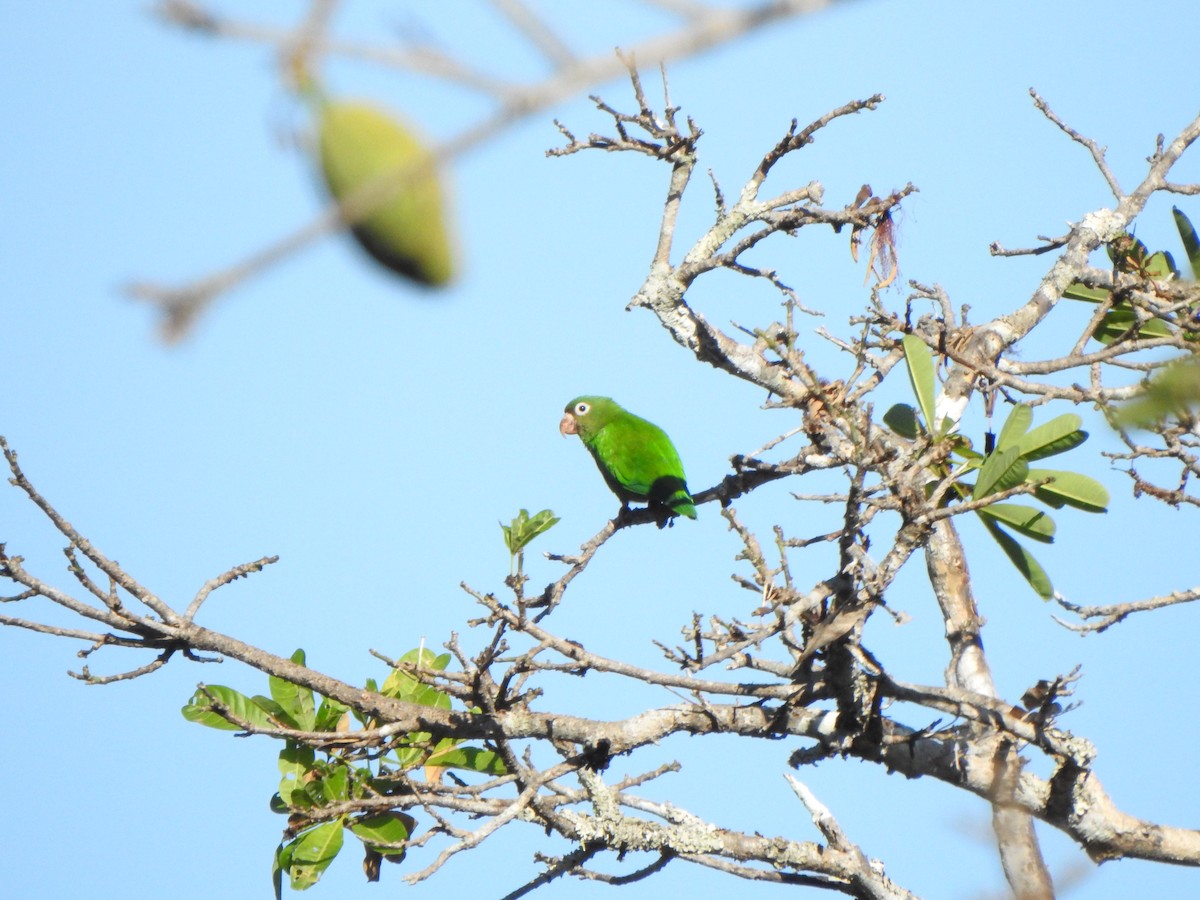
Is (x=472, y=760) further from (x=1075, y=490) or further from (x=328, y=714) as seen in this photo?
(x=1075, y=490)

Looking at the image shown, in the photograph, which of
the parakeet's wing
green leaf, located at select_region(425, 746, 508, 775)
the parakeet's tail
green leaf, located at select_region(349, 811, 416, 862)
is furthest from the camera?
the parakeet's wing

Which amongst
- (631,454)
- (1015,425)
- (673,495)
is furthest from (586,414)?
(1015,425)

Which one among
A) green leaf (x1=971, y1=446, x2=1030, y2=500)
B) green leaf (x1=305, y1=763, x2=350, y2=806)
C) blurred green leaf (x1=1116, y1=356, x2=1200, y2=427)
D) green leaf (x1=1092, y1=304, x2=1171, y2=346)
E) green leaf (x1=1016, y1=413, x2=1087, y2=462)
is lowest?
blurred green leaf (x1=1116, y1=356, x2=1200, y2=427)

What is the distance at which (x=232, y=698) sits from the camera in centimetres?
391

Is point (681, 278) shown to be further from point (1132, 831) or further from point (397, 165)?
point (397, 165)

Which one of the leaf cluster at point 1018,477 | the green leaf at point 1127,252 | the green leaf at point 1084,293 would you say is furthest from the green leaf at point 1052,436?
the green leaf at point 1127,252

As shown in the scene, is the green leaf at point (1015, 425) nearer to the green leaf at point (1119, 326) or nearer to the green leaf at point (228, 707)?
the green leaf at point (1119, 326)

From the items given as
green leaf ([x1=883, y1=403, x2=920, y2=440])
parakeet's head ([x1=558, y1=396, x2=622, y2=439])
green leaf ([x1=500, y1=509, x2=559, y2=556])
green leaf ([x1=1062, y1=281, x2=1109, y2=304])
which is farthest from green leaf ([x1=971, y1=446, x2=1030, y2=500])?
parakeet's head ([x1=558, y1=396, x2=622, y2=439])

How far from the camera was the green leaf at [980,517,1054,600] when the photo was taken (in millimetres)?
3896

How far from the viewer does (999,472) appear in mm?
3514

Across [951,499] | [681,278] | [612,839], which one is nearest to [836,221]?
[681,278]

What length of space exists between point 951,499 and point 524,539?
1474 mm

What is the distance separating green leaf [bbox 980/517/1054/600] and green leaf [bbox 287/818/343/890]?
2.40 metres

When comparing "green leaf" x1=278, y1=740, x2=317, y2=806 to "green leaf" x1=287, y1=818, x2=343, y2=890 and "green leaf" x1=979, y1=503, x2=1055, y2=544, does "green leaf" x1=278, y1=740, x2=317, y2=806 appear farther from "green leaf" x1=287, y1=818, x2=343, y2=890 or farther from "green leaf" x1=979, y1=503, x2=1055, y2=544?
"green leaf" x1=979, y1=503, x2=1055, y2=544
